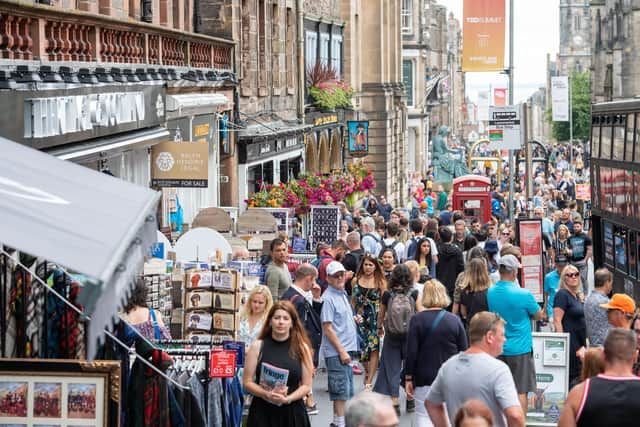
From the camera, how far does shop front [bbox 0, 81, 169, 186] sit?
507 inches

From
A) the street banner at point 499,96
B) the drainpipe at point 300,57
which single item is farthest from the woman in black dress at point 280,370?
the street banner at point 499,96

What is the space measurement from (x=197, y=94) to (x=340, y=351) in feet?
36.1

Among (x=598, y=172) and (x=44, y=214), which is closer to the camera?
(x=44, y=214)

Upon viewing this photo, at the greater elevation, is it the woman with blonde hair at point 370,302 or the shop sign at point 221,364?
the shop sign at point 221,364

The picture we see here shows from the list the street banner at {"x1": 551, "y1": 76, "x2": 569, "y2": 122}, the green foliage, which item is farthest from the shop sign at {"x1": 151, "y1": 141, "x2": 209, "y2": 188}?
the green foliage

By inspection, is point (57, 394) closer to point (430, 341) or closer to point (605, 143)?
point (430, 341)

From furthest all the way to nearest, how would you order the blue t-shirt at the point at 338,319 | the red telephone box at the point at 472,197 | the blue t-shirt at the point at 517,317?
the red telephone box at the point at 472,197 → the blue t-shirt at the point at 338,319 → the blue t-shirt at the point at 517,317

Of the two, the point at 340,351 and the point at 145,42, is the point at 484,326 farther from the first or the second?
the point at 145,42

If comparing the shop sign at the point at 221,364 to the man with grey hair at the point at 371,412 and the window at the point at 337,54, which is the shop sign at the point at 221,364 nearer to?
the man with grey hair at the point at 371,412

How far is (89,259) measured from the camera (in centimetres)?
580

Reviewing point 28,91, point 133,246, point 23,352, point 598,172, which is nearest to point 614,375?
point 133,246

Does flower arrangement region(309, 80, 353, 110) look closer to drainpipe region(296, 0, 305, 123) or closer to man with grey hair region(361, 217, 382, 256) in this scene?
drainpipe region(296, 0, 305, 123)

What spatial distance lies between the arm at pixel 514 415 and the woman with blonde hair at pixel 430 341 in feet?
9.40

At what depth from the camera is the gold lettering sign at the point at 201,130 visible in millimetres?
23556
